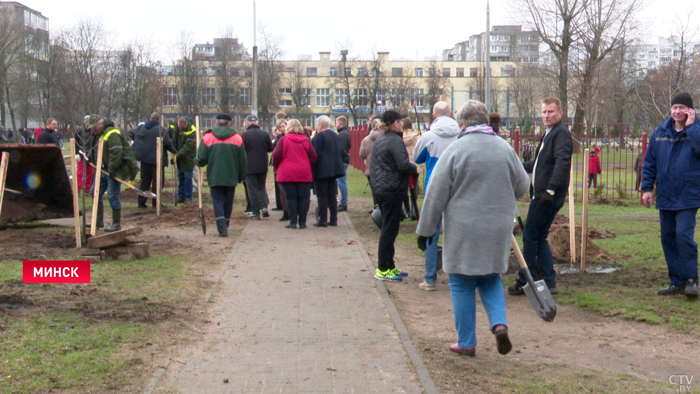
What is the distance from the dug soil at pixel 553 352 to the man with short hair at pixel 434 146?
422 millimetres

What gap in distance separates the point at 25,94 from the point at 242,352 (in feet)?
189

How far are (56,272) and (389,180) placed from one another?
3840 mm

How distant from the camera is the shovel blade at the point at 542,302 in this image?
18.0 ft

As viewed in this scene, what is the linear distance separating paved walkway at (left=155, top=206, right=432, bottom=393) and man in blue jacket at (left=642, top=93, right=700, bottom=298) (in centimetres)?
293

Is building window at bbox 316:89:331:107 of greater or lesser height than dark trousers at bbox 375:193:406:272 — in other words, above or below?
above

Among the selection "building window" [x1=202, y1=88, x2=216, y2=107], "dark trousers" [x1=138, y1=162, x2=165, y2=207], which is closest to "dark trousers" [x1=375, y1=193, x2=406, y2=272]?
"dark trousers" [x1=138, y1=162, x2=165, y2=207]

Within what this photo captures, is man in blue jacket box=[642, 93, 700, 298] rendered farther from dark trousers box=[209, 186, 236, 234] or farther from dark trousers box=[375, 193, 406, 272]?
dark trousers box=[209, 186, 236, 234]

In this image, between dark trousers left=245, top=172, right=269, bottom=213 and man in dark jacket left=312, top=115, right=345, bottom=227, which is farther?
dark trousers left=245, top=172, right=269, bottom=213

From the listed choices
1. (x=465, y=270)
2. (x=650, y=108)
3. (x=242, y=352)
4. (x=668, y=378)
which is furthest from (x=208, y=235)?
(x=650, y=108)

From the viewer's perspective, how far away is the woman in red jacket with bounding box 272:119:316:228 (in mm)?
12320

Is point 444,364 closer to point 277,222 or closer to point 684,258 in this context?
point 684,258

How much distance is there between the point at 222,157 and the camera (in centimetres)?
1169

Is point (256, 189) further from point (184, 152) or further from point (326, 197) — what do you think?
point (184, 152)

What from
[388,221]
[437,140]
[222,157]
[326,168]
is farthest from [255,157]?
[437,140]
